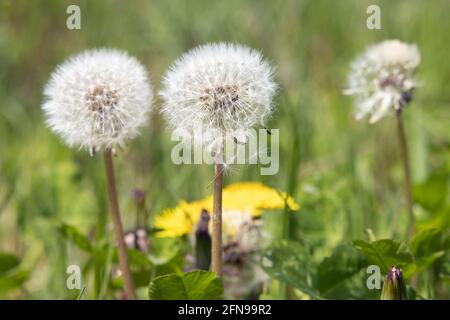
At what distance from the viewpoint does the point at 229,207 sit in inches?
79.8

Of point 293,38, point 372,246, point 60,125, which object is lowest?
point 372,246

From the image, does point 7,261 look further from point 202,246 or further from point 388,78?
point 388,78

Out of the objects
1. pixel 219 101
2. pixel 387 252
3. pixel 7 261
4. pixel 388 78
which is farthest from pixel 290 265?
pixel 7 261

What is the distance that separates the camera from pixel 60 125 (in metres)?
1.74

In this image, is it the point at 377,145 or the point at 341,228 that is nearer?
the point at 341,228

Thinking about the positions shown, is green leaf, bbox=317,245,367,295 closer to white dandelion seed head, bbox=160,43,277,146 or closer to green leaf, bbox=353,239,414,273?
green leaf, bbox=353,239,414,273

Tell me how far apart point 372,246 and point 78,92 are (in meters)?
0.70

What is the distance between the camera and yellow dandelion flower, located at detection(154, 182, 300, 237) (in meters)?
2.01

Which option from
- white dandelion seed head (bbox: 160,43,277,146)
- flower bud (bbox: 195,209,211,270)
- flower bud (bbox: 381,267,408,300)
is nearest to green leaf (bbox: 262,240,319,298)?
flower bud (bbox: 195,209,211,270)

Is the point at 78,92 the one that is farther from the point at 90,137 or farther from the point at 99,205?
the point at 99,205

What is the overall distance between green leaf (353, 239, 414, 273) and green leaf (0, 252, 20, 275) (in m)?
0.92

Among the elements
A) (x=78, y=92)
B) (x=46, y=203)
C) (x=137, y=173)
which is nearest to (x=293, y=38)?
(x=137, y=173)

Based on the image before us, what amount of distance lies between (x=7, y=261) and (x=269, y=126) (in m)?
1.26
